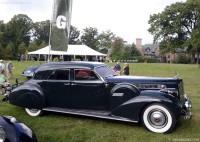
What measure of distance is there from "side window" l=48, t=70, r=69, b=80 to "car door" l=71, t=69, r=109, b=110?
24cm

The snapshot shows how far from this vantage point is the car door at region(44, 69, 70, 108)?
6.01 meters

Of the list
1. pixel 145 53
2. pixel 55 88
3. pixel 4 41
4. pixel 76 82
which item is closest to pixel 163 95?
pixel 76 82

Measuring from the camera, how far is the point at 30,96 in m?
6.09

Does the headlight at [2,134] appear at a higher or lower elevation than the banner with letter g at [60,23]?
lower

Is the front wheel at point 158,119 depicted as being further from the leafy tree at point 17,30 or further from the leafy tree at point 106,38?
the leafy tree at point 106,38

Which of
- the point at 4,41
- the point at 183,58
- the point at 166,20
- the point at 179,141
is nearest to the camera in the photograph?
the point at 179,141

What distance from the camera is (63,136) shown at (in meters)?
4.95

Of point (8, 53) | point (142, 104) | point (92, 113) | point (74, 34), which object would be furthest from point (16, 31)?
point (142, 104)

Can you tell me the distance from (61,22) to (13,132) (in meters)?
5.95

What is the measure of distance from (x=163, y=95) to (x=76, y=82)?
222 centimetres

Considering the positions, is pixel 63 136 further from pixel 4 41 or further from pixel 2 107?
pixel 4 41

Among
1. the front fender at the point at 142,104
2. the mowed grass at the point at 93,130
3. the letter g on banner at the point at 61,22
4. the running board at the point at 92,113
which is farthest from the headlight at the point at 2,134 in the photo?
the letter g on banner at the point at 61,22

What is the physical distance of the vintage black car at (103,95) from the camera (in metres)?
5.15

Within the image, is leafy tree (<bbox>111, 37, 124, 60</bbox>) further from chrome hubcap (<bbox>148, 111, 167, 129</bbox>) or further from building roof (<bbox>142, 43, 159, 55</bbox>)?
chrome hubcap (<bbox>148, 111, 167, 129</bbox>)
